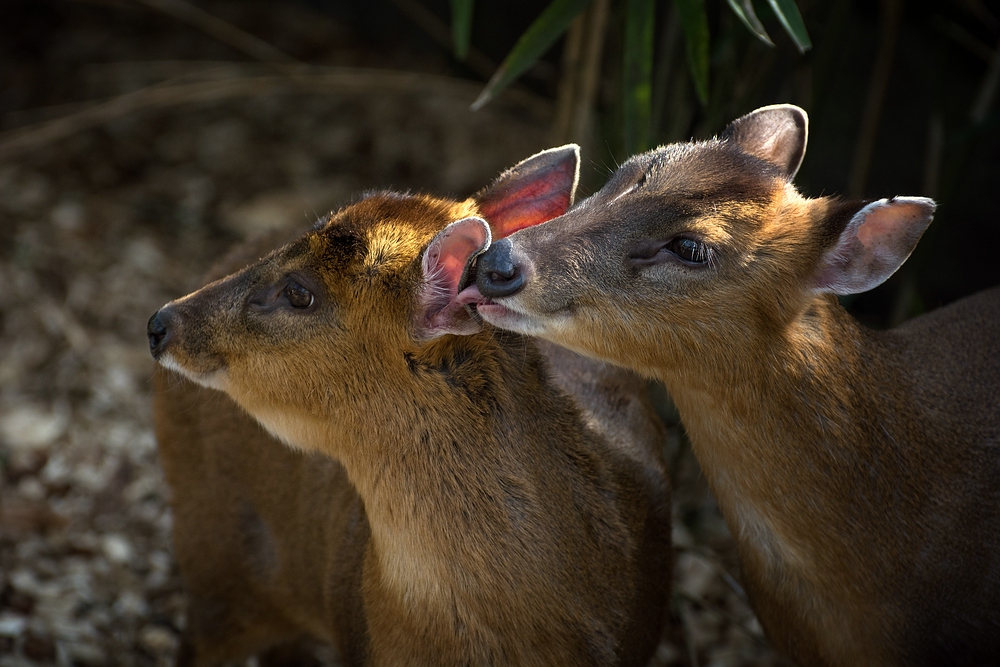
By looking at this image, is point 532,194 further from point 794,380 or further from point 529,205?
point 794,380

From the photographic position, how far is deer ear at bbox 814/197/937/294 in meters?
2.50

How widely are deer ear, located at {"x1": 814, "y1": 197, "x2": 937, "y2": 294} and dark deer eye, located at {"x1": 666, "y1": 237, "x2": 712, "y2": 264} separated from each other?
0.30 metres

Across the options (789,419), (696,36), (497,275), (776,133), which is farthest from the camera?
(696,36)

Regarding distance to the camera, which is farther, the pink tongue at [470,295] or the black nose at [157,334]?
the black nose at [157,334]

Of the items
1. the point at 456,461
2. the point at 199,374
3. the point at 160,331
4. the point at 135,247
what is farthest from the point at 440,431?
the point at 135,247

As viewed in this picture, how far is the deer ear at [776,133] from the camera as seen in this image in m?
3.04

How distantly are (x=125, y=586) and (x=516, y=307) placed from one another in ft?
8.76

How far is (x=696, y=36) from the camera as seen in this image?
344cm

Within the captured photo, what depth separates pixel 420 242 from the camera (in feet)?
8.84

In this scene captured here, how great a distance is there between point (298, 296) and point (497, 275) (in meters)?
0.56

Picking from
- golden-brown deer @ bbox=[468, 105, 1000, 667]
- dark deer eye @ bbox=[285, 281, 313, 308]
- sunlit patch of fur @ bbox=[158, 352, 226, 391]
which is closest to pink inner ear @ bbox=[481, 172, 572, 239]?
golden-brown deer @ bbox=[468, 105, 1000, 667]

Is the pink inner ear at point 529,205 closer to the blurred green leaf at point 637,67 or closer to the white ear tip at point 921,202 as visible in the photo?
the blurred green leaf at point 637,67

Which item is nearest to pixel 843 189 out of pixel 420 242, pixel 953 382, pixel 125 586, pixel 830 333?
pixel 953 382

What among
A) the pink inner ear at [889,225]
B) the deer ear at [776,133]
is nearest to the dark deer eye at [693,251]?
the pink inner ear at [889,225]
